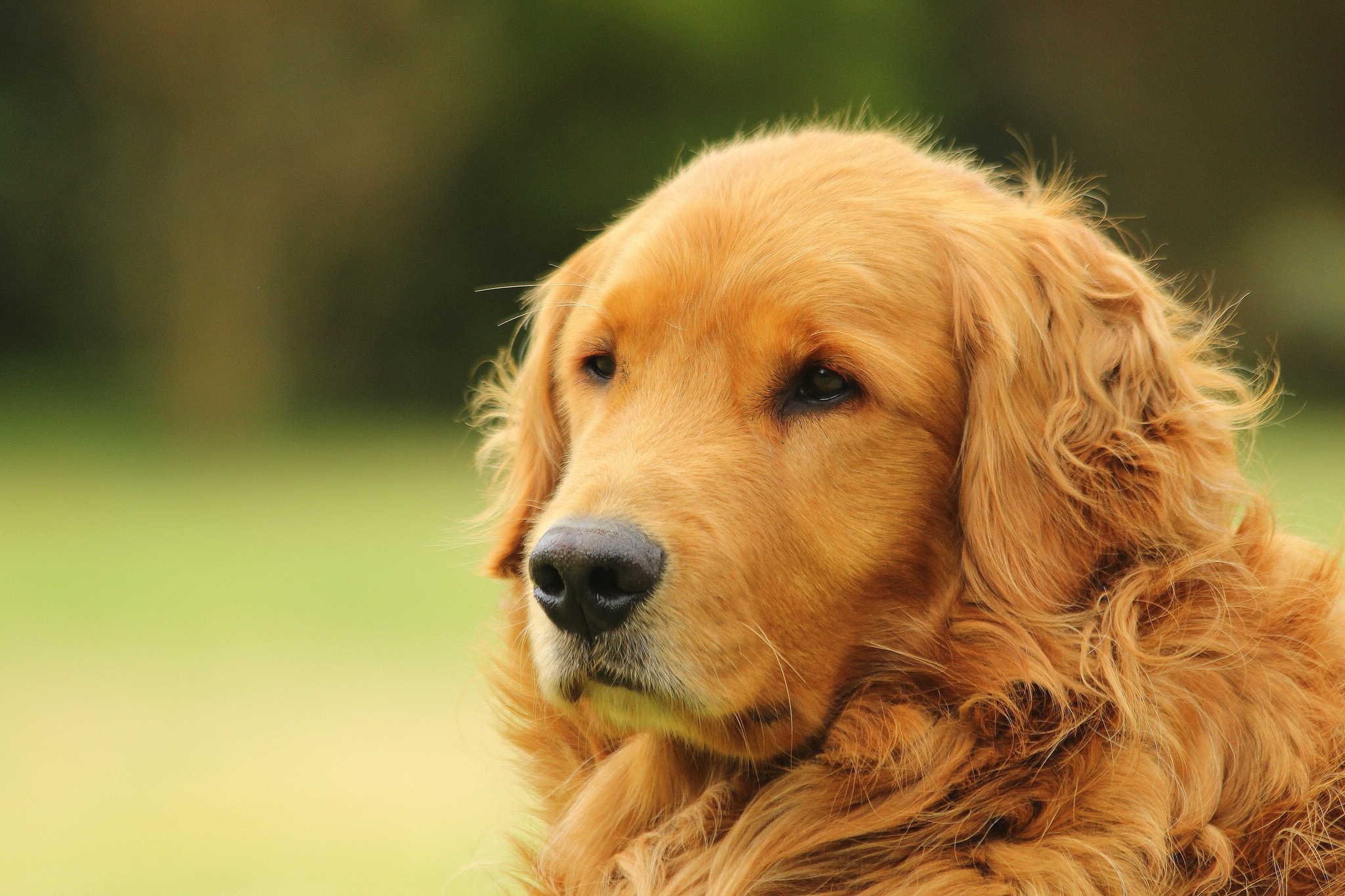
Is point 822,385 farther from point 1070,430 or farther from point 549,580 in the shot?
point 549,580

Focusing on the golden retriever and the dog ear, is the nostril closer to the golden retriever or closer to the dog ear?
the golden retriever

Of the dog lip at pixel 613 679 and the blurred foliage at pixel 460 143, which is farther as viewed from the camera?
the blurred foliage at pixel 460 143

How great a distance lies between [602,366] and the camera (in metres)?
3.71

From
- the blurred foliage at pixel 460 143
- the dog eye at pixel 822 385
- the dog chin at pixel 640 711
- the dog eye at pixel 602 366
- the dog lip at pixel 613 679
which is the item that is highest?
the dog eye at pixel 822 385

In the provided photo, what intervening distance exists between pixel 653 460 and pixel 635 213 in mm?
1158

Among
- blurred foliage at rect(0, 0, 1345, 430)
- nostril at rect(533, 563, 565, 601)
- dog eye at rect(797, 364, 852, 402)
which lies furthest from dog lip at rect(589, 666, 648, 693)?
blurred foliage at rect(0, 0, 1345, 430)

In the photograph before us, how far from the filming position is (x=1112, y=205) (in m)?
23.0

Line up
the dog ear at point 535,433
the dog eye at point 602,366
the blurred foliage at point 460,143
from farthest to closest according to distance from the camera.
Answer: the blurred foliage at point 460,143 → the dog ear at point 535,433 → the dog eye at point 602,366

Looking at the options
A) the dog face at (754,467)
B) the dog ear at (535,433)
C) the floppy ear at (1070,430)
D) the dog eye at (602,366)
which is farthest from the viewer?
the dog ear at (535,433)

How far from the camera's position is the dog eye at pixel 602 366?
3.67 metres

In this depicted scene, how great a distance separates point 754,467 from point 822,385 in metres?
0.30

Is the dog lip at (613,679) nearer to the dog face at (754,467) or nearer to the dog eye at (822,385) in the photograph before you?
the dog face at (754,467)

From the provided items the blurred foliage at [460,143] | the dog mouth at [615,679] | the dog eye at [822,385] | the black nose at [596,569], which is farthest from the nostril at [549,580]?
the blurred foliage at [460,143]

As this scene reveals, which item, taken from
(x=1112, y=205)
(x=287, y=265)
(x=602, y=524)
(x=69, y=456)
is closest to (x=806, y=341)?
(x=602, y=524)
